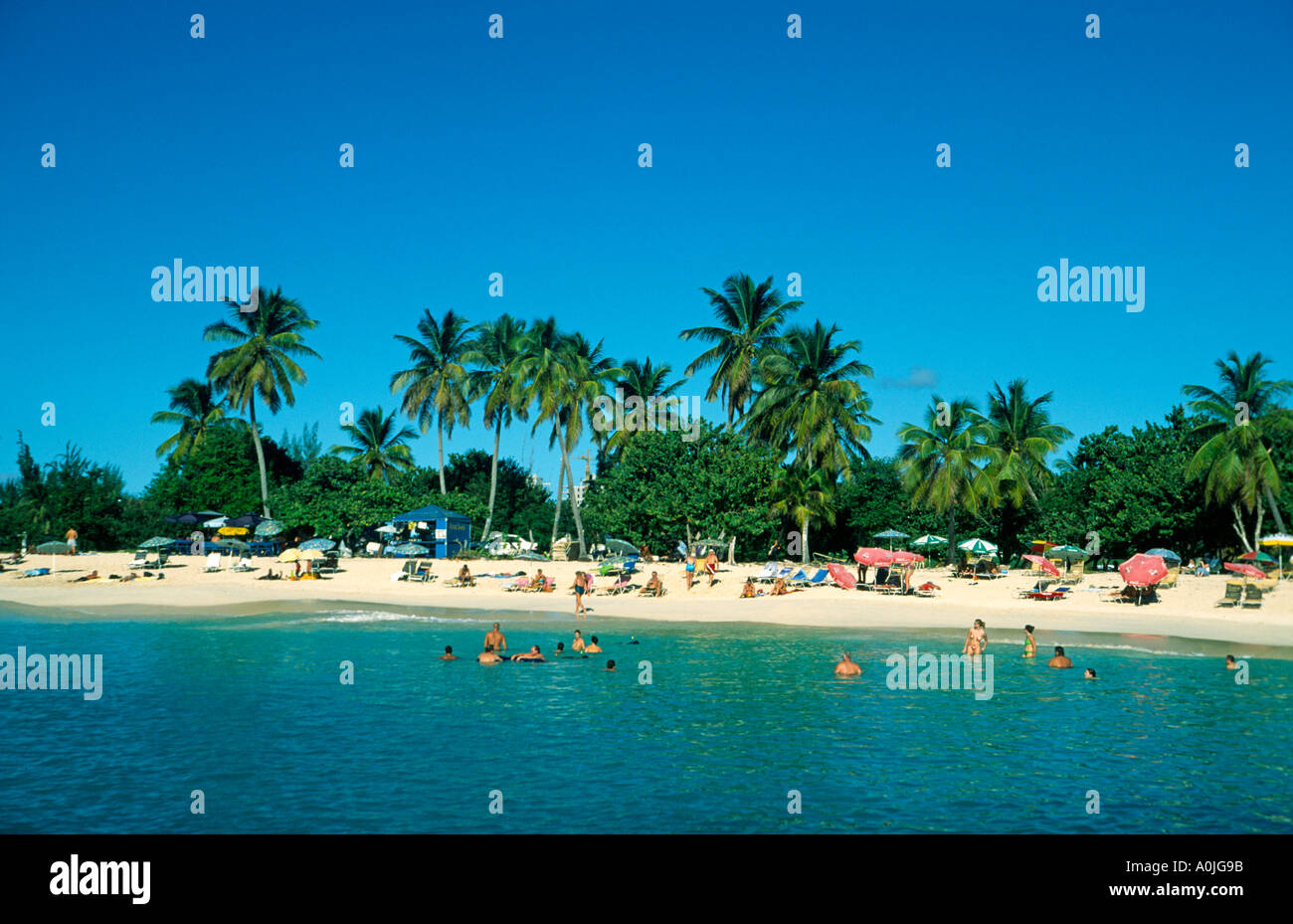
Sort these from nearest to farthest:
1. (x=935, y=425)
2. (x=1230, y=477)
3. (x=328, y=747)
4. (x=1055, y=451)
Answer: (x=328, y=747), (x=1230, y=477), (x=935, y=425), (x=1055, y=451)

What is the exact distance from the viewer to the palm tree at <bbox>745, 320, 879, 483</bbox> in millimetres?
48375

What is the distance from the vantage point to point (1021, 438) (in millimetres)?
48656

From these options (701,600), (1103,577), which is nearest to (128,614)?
(701,600)

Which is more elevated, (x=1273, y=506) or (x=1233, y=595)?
(x=1273, y=506)

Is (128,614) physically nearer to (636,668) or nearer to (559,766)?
(636,668)

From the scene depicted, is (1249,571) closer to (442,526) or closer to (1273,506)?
(1273,506)

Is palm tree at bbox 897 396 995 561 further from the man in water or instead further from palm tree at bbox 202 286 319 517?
palm tree at bbox 202 286 319 517

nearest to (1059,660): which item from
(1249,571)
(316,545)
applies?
(1249,571)

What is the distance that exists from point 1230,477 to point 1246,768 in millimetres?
27310

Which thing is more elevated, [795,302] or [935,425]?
[795,302]

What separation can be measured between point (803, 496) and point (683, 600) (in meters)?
14.2

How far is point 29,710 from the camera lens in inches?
784
